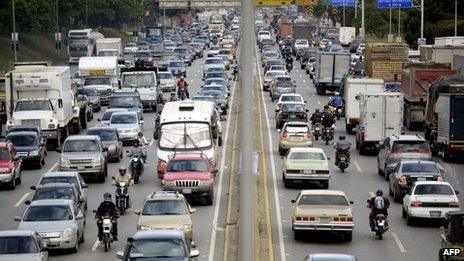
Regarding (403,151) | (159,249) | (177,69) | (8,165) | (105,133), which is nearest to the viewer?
(159,249)

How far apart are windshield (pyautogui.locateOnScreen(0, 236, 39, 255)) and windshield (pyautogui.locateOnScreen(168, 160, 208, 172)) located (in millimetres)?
12742

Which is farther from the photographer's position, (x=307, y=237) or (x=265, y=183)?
(x=265, y=183)

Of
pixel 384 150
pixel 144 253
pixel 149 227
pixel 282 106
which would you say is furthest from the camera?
pixel 282 106

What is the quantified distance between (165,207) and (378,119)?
23.2 meters

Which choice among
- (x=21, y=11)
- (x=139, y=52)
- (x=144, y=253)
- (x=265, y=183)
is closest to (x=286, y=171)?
(x=265, y=183)

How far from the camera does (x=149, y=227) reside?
105ft

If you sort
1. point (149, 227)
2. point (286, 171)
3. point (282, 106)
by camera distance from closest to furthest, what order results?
point (149, 227)
point (286, 171)
point (282, 106)

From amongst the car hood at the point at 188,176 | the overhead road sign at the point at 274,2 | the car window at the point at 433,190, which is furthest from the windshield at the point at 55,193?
the overhead road sign at the point at 274,2

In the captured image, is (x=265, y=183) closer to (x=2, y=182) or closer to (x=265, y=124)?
(x=2, y=182)

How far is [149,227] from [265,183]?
46.8 ft

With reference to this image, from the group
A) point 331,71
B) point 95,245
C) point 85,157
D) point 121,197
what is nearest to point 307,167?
point 121,197

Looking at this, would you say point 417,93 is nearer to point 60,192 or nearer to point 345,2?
point 60,192

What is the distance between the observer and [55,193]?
1415 inches

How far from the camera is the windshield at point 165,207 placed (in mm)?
32656
